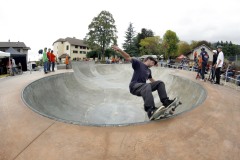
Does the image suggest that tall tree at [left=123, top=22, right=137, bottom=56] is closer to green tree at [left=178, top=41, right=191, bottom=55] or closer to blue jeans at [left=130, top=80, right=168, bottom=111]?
green tree at [left=178, top=41, right=191, bottom=55]

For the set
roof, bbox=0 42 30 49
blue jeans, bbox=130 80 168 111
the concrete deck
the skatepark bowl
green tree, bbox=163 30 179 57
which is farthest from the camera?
green tree, bbox=163 30 179 57

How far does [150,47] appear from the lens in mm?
73938

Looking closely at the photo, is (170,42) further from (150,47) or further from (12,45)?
(12,45)

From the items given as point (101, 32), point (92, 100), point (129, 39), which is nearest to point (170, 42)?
point (129, 39)

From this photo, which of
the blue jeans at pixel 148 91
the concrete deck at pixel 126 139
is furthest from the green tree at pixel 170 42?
the concrete deck at pixel 126 139

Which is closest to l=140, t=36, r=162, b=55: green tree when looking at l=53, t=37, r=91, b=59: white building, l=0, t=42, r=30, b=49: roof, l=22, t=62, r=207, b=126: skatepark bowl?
l=53, t=37, r=91, b=59: white building

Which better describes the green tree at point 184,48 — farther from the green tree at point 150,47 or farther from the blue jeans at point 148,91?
the blue jeans at point 148,91

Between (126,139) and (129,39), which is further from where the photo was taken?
(129,39)

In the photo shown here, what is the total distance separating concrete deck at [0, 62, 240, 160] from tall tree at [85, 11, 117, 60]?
1905 inches

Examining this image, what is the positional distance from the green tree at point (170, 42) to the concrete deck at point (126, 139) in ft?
247

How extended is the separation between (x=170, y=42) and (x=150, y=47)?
11.1 metres

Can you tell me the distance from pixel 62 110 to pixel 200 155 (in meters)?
7.19

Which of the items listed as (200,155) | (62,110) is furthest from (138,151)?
(62,110)

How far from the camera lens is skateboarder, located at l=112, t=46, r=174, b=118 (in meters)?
4.76
